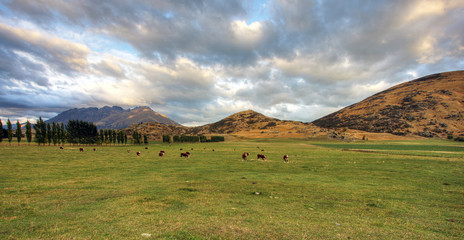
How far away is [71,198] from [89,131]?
14936 centimetres

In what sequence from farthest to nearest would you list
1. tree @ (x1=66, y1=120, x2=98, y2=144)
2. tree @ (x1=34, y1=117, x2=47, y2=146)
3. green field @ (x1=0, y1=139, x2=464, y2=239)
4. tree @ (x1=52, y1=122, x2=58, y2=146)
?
tree @ (x1=66, y1=120, x2=98, y2=144), tree @ (x1=52, y1=122, x2=58, y2=146), tree @ (x1=34, y1=117, x2=47, y2=146), green field @ (x1=0, y1=139, x2=464, y2=239)

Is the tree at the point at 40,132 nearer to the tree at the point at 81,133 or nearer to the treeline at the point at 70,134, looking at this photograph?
the treeline at the point at 70,134

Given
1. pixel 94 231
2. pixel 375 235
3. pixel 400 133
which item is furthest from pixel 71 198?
pixel 400 133

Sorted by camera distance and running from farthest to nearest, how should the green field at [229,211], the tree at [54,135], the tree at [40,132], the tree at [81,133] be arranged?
the tree at [81,133], the tree at [54,135], the tree at [40,132], the green field at [229,211]

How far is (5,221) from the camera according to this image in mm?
9406

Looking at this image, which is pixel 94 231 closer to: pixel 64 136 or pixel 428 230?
pixel 428 230

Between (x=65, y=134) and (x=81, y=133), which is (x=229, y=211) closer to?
(x=65, y=134)

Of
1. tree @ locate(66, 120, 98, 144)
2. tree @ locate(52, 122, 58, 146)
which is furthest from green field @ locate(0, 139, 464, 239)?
tree @ locate(66, 120, 98, 144)

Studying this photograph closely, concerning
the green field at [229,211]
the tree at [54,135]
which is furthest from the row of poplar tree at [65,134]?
the green field at [229,211]

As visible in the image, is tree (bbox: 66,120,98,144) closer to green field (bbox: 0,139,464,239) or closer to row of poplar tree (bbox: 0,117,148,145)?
row of poplar tree (bbox: 0,117,148,145)

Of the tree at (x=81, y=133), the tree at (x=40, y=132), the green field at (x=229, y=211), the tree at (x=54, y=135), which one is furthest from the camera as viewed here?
the tree at (x=81, y=133)

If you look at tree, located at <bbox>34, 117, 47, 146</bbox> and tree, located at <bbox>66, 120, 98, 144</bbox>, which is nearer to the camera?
tree, located at <bbox>34, 117, 47, 146</bbox>

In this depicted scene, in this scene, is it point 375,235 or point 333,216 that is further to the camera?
point 333,216

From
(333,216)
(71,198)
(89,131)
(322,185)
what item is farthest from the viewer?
(89,131)
